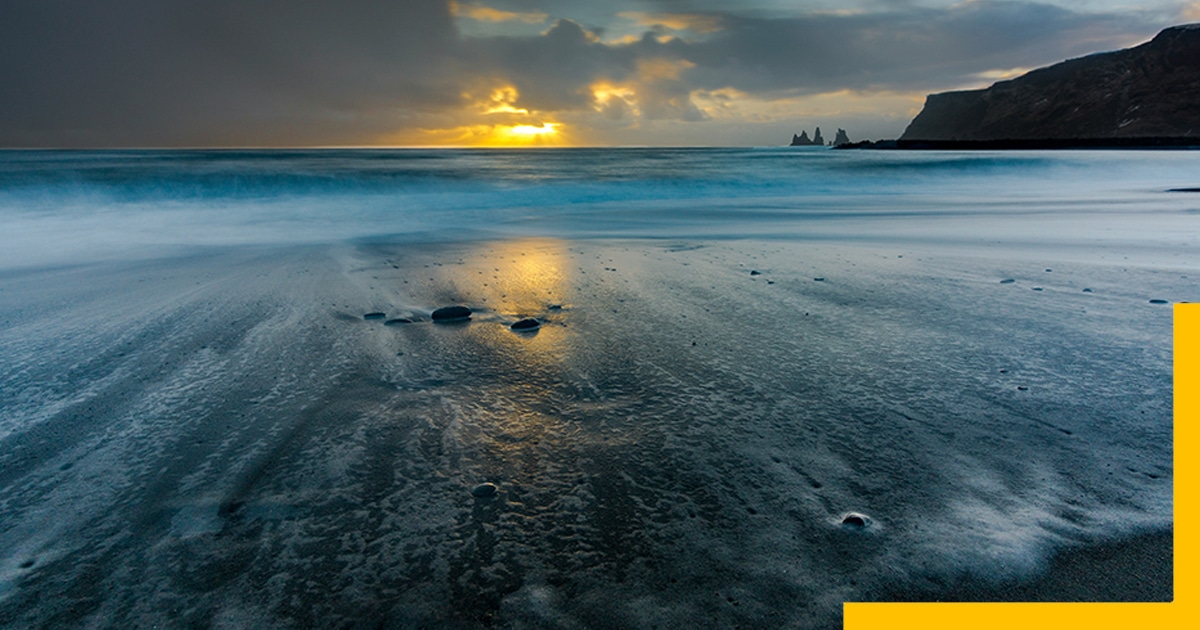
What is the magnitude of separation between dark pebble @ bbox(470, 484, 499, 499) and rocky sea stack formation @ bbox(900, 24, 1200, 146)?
65.1 metres

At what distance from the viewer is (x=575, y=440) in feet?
5.94

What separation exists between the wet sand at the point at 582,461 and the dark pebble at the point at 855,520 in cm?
2

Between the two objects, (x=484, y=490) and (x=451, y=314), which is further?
(x=451, y=314)

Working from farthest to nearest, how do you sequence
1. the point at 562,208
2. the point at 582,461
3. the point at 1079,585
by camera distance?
the point at 562,208 → the point at 582,461 → the point at 1079,585

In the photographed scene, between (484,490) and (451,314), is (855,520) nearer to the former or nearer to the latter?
(484,490)

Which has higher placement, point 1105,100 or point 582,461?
point 1105,100

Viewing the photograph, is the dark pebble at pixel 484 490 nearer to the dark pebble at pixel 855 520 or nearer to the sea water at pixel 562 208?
the dark pebble at pixel 855 520

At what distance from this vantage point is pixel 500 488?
1.54 meters

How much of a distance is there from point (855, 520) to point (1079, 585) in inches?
16.2

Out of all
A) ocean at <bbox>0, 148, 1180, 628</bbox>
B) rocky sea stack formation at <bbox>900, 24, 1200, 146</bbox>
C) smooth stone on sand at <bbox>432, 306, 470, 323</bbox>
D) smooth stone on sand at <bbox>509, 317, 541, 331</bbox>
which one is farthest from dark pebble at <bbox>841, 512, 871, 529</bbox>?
rocky sea stack formation at <bbox>900, 24, 1200, 146</bbox>

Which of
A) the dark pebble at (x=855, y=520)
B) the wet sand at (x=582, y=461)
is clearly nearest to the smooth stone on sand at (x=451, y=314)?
the wet sand at (x=582, y=461)

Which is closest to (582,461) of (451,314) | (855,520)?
(855,520)

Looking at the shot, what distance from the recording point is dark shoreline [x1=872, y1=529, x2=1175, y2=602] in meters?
1.13

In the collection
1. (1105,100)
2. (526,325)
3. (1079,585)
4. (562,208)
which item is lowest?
(1079,585)
